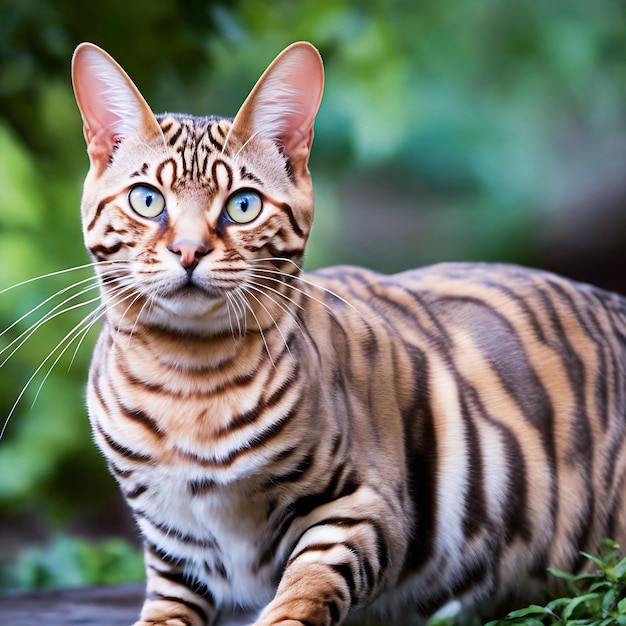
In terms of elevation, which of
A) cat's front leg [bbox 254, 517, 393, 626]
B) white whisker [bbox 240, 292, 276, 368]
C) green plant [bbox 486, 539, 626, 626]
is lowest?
green plant [bbox 486, 539, 626, 626]

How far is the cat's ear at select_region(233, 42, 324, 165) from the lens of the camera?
63.0 inches

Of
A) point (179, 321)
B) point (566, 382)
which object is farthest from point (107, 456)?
point (566, 382)

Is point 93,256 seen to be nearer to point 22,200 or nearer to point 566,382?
point 566,382

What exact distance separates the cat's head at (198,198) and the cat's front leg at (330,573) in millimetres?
370

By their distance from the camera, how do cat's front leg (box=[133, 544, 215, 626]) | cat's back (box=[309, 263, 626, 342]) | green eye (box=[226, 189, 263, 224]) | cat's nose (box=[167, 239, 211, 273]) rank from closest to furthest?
cat's nose (box=[167, 239, 211, 273]) < green eye (box=[226, 189, 263, 224]) < cat's front leg (box=[133, 544, 215, 626]) < cat's back (box=[309, 263, 626, 342])

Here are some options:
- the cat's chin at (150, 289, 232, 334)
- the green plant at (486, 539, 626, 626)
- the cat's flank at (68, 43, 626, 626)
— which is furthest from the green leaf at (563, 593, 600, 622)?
the cat's chin at (150, 289, 232, 334)

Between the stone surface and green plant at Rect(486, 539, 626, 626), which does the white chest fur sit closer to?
the stone surface

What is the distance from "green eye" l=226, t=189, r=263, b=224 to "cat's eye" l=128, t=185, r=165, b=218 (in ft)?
0.35

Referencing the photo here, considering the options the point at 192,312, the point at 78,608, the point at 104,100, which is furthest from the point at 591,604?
the point at 104,100

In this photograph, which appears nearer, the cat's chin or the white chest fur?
the cat's chin

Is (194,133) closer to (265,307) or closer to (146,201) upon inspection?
(146,201)

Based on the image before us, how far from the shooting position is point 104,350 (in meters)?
Answer: 1.69

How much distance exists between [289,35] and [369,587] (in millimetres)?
2265

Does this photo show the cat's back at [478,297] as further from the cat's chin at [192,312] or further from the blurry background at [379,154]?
the blurry background at [379,154]
